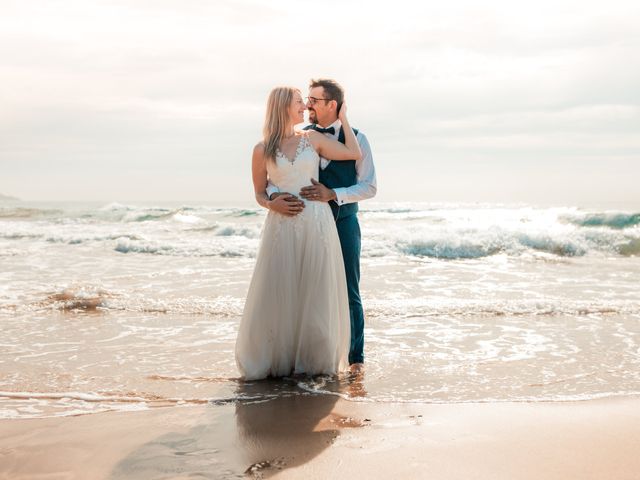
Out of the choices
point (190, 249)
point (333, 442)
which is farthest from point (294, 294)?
point (190, 249)

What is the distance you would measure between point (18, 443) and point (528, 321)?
220 inches

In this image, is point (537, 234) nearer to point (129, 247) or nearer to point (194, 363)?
point (129, 247)

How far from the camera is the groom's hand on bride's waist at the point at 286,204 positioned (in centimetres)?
475

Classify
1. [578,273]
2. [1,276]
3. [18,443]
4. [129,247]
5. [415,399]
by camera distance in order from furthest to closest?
[129,247] → [578,273] → [1,276] → [415,399] → [18,443]

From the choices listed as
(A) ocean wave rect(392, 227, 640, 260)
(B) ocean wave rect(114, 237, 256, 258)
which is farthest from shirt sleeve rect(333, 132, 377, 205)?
(A) ocean wave rect(392, 227, 640, 260)

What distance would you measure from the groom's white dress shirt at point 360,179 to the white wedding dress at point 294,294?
5.1 inches

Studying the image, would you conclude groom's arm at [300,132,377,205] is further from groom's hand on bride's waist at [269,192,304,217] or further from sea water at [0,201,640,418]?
sea water at [0,201,640,418]

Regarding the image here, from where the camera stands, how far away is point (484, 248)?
58.6ft

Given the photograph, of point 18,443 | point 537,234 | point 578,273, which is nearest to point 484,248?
point 537,234

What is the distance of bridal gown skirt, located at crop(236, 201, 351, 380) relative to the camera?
16.0 feet

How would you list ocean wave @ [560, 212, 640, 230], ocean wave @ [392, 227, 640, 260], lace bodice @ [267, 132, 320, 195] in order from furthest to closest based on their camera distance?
ocean wave @ [560, 212, 640, 230], ocean wave @ [392, 227, 640, 260], lace bodice @ [267, 132, 320, 195]

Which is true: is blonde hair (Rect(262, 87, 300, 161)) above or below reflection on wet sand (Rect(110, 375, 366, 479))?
above

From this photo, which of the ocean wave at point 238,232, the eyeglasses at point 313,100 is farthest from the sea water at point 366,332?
the ocean wave at point 238,232

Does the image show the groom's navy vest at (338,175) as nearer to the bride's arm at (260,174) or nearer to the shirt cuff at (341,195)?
the shirt cuff at (341,195)
